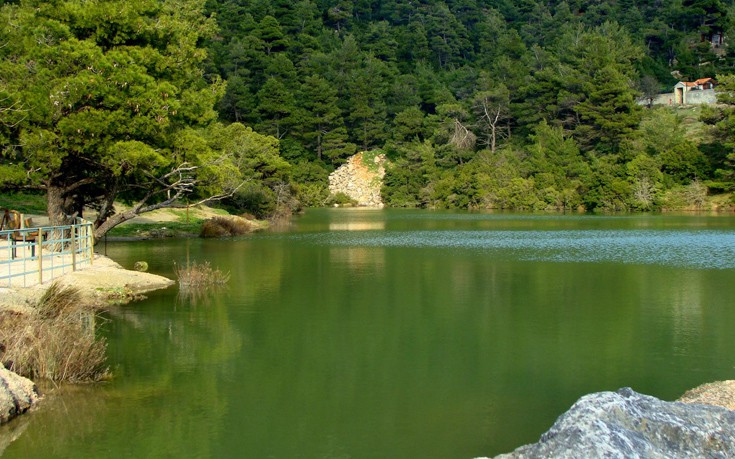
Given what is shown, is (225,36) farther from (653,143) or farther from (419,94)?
(653,143)

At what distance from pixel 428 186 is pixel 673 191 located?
26574 mm

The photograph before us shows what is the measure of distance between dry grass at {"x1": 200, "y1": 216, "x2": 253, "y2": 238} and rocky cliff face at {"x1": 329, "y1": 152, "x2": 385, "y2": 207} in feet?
144

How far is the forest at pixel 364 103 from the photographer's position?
21.9 metres

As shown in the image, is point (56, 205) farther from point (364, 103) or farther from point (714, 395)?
point (364, 103)

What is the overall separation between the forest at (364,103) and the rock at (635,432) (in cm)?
1815

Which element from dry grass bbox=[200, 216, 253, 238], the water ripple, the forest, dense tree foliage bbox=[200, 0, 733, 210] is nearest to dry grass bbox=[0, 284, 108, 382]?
the forest

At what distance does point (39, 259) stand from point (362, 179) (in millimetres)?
71712

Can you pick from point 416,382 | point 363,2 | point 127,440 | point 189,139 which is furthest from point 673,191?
point 363,2

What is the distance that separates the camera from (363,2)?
12581 cm

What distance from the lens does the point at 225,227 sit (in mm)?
38250

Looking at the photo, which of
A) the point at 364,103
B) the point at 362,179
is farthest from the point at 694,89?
the point at 362,179

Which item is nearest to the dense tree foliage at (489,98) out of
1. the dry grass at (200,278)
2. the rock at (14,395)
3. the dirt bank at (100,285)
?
the dry grass at (200,278)

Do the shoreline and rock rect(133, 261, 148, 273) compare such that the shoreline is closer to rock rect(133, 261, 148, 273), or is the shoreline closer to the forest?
rock rect(133, 261, 148, 273)

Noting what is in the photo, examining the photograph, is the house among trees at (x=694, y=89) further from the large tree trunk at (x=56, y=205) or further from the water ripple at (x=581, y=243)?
the large tree trunk at (x=56, y=205)
